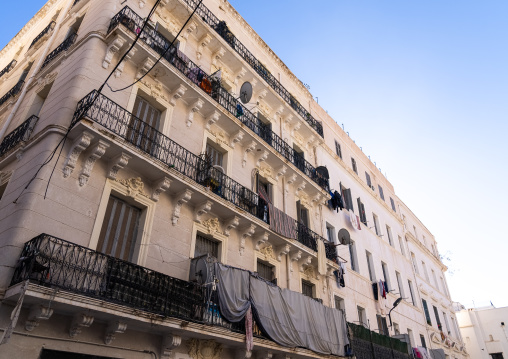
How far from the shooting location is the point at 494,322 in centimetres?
4456

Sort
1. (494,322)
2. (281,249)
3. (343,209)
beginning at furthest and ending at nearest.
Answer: (494,322), (343,209), (281,249)

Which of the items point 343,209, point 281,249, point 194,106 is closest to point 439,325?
point 343,209

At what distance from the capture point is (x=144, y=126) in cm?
1275

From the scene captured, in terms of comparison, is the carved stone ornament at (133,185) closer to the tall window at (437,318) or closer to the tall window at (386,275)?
the tall window at (386,275)

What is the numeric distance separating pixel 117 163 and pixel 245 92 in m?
8.79

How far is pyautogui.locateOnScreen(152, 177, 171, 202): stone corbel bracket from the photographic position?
1191 centimetres

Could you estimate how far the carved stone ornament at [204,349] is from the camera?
11.0 m

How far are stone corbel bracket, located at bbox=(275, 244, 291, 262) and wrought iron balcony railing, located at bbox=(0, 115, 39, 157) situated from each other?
10529 millimetres

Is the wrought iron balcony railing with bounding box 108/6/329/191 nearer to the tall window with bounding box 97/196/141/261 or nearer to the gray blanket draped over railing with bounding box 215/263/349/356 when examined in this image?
the tall window with bounding box 97/196/141/261

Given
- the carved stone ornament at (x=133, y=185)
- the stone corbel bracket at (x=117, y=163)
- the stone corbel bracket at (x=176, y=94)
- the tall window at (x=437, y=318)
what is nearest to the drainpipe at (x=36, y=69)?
the stone corbel bracket at (x=176, y=94)

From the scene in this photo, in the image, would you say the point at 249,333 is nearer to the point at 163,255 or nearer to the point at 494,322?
the point at 163,255

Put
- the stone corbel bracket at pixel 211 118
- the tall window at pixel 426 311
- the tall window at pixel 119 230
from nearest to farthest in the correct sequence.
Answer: the tall window at pixel 119 230
the stone corbel bracket at pixel 211 118
the tall window at pixel 426 311

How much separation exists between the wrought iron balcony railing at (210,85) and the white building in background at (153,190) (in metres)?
0.09

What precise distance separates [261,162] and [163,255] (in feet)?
26.1
